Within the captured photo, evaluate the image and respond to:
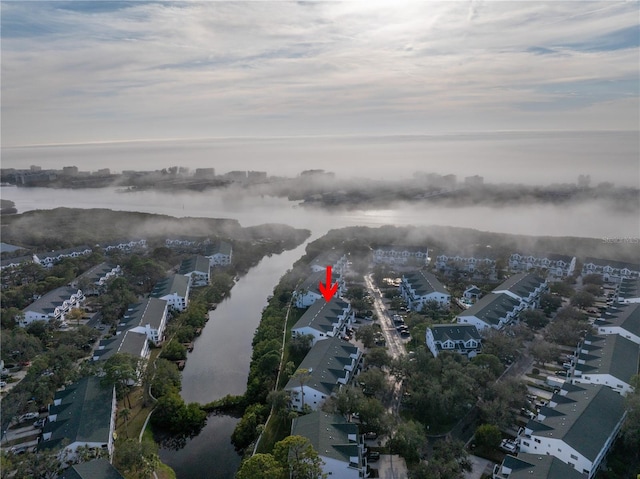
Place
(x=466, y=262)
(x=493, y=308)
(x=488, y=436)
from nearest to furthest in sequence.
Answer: (x=488, y=436) < (x=493, y=308) < (x=466, y=262)

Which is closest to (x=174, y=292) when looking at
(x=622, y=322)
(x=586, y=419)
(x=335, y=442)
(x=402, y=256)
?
(x=335, y=442)

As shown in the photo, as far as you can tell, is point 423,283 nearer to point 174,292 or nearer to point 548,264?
point 548,264

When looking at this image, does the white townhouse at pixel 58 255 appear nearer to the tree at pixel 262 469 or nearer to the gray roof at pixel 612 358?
the tree at pixel 262 469

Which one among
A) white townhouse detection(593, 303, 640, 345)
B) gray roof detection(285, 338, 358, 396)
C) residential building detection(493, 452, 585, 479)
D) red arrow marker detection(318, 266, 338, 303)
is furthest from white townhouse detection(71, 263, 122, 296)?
white townhouse detection(593, 303, 640, 345)

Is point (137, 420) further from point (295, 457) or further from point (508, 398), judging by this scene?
point (508, 398)

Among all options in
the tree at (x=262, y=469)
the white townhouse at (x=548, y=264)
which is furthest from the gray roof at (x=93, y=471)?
the white townhouse at (x=548, y=264)
